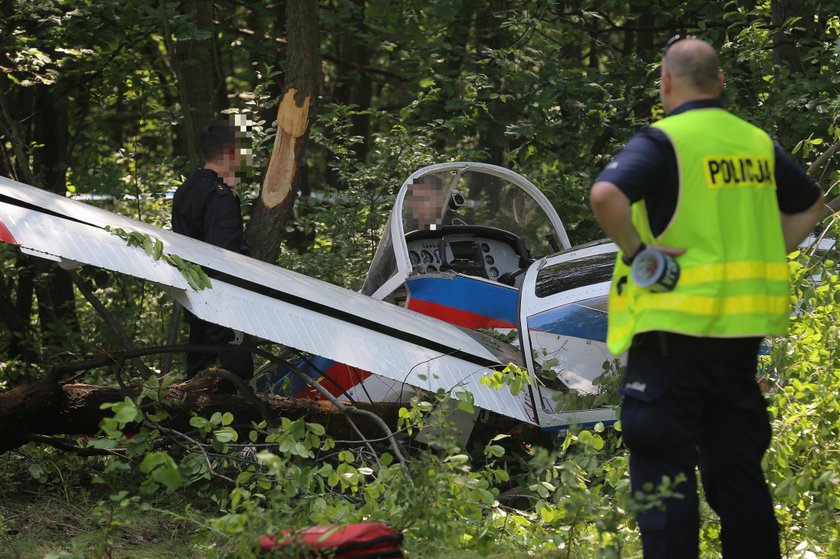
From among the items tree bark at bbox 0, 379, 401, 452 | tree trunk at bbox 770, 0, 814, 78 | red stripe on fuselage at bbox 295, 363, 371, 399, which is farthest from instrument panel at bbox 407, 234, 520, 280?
tree trunk at bbox 770, 0, 814, 78

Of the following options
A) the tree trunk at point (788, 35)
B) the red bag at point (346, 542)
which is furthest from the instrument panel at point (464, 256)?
the red bag at point (346, 542)

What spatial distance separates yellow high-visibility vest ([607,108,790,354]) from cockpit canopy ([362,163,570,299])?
14.8 ft

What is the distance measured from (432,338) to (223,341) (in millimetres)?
1500

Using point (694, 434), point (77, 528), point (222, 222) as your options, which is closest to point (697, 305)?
point (694, 434)

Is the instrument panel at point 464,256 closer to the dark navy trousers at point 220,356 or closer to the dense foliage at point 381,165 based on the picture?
the dense foliage at point 381,165

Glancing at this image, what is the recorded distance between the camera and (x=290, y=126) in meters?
8.35

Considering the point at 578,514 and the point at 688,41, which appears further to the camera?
the point at 578,514

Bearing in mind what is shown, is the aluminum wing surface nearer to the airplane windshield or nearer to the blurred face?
the blurred face

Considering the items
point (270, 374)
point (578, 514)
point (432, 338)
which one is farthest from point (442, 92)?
point (578, 514)

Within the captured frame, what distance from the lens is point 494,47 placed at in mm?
12711

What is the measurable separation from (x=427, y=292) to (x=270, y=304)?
245 cm

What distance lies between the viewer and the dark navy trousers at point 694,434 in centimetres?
312

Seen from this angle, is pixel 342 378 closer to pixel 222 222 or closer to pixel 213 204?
pixel 222 222

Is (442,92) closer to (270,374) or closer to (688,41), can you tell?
(270,374)
